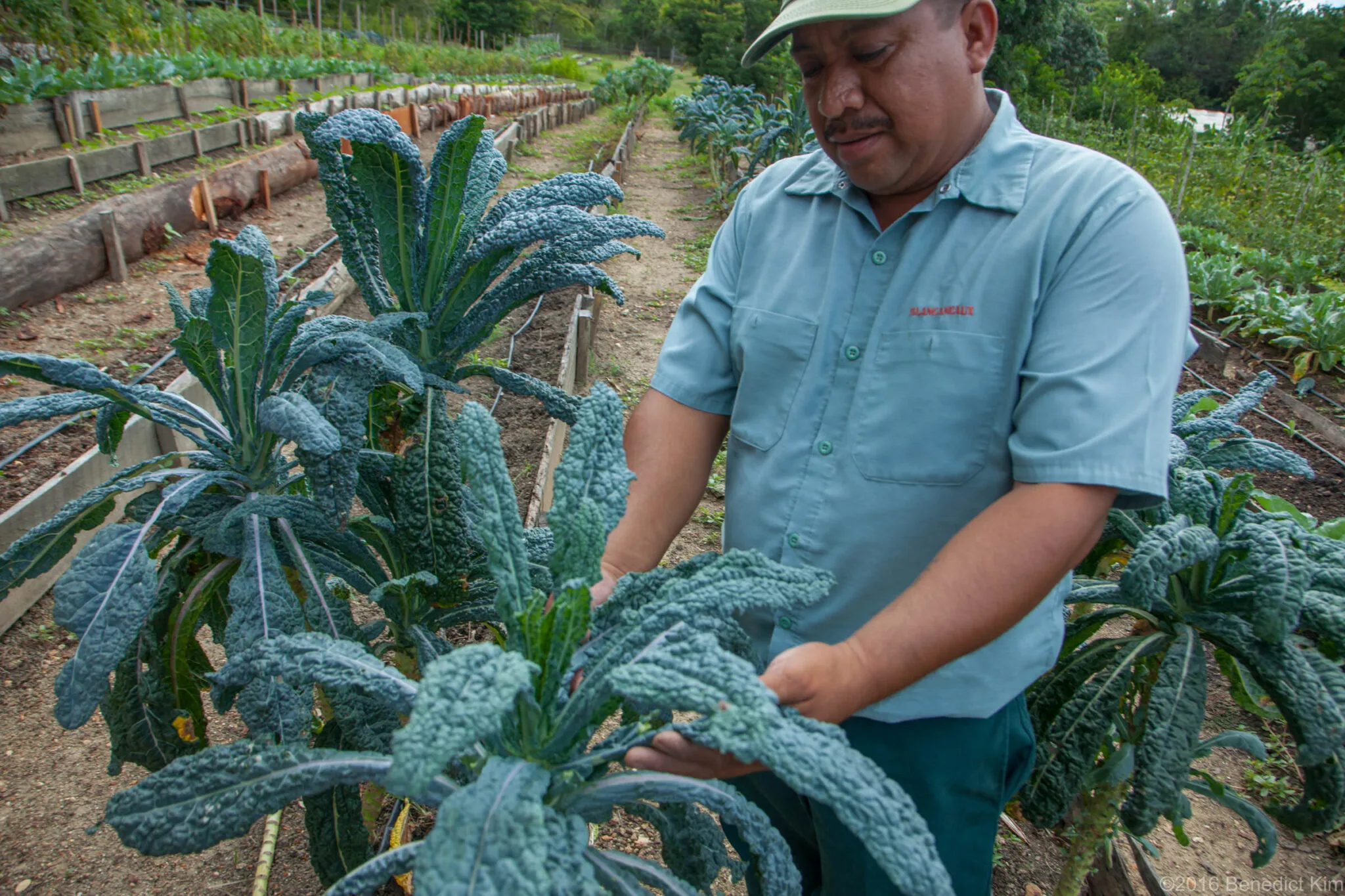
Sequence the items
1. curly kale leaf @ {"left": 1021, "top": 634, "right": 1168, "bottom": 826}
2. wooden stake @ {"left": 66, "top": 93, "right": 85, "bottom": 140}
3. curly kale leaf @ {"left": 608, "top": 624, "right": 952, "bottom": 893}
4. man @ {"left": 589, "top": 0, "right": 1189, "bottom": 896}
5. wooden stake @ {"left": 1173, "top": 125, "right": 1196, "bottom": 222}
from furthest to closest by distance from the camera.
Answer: wooden stake @ {"left": 1173, "top": 125, "right": 1196, "bottom": 222}, wooden stake @ {"left": 66, "top": 93, "right": 85, "bottom": 140}, curly kale leaf @ {"left": 1021, "top": 634, "right": 1168, "bottom": 826}, man @ {"left": 589, "top": 0, "right": 1189, "bottom": 896}, curly kale leaf @ {"left": 608, "top": 624, "right": 952, "bottom": 893}

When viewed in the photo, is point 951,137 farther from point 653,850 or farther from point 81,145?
point 81,145

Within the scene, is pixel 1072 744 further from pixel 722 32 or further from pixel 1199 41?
pixel 1199 41

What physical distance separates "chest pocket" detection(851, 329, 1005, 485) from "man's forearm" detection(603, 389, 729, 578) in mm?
313

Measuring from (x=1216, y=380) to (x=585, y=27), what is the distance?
195 feet

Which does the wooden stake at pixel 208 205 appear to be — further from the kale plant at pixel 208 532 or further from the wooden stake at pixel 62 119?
the kale plant at pixel 208 532

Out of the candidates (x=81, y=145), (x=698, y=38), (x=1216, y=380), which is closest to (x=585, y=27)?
(x=698, y=38)

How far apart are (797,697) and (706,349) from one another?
29.5 inches

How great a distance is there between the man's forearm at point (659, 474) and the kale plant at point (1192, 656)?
32.9 inches

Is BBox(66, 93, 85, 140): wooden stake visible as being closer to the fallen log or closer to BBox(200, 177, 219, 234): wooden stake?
the fallen log

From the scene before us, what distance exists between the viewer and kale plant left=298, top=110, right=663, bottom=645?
160 centimetres

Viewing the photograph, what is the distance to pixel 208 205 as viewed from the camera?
611 cm

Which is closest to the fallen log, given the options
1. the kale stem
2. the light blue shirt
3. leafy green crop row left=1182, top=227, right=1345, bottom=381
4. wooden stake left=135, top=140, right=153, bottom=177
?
wooden stake left=135, top=140, right=153, bottom=177

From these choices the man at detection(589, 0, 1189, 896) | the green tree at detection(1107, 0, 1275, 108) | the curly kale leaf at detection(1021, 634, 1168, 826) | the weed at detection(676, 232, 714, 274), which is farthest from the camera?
the green tree at detection(1107, 0, 1275, 108)

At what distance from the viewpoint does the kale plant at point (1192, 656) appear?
1543mm
